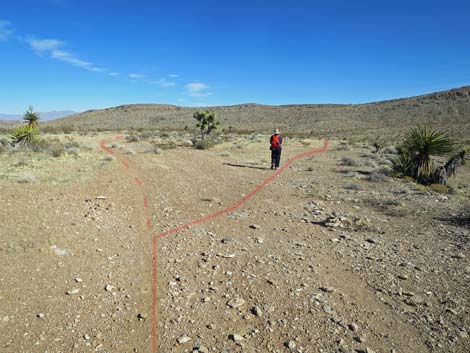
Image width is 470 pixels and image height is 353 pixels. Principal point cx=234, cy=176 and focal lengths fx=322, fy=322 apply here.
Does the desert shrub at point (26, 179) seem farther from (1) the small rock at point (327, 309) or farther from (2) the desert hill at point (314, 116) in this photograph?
(2) the desert hill at point (314, 116)

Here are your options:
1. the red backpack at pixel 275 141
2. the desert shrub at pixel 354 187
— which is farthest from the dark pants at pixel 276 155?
the desert shrub at pixel 354 187

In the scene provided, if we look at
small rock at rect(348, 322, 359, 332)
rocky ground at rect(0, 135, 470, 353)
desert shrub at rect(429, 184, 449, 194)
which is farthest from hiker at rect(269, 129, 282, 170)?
small rock at rect(348, 322, 359, 332)

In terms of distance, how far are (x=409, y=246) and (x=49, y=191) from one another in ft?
28.2

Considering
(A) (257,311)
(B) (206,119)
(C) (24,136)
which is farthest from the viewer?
(B) (206,119)

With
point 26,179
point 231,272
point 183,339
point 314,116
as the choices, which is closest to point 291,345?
point 183,339

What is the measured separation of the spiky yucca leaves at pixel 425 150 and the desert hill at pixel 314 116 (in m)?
44.9

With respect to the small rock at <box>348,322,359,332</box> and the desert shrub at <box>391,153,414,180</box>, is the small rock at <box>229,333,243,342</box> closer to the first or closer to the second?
the small rock at <box>348,322,359,332</box>

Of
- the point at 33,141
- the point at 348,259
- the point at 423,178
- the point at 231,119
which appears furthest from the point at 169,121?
the point at 348,259

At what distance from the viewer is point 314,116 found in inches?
3100

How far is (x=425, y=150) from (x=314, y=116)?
68837mm

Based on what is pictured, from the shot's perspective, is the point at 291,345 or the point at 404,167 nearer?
the point at 291,345

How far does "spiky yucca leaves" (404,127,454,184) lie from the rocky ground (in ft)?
10.6

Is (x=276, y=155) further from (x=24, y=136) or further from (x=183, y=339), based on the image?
(x=24, y=136)

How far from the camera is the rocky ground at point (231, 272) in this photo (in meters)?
3.57
